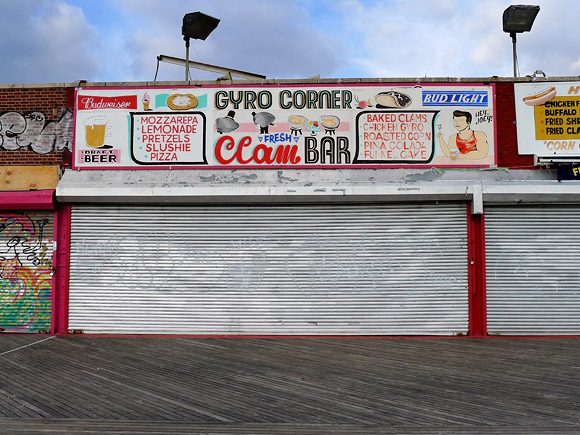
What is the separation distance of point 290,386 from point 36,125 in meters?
8.25

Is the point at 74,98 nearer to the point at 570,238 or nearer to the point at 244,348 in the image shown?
the point at 244,348

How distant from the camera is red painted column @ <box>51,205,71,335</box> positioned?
11.3 meters

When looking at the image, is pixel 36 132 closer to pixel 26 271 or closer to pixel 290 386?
pixel 26 271

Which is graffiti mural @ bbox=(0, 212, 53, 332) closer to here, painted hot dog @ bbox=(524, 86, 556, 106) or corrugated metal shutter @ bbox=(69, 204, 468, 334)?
corrugated metal shutter @ bbox=(69, 204, 468, 334)

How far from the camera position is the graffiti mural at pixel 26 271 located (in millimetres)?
11344

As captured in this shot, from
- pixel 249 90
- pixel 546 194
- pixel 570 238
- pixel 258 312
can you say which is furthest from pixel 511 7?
pixel 258 312

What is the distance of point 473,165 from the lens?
11.2 meters

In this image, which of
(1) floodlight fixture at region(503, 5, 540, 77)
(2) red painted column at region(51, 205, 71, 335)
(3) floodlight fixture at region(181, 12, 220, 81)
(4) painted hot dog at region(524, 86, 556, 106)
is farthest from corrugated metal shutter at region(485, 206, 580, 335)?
(2) red painted column at region(51, 205, 71, 335)

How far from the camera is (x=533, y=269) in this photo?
1098 cm

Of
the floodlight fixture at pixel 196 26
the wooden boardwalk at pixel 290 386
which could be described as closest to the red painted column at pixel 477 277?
the wooden boardwalk at pixel 290 386

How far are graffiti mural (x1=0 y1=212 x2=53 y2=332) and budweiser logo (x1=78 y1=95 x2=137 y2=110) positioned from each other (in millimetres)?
2456

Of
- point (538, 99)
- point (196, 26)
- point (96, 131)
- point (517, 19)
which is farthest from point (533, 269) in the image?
point (96, 131)

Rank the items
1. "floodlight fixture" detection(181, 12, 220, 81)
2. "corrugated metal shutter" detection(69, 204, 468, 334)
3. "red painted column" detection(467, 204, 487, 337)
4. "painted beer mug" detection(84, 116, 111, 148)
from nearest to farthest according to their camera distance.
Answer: "red painted column" detection(467, 204, 487, 337), "corrugated metal shutter" detection(69, 204, 468, 334), "painted beer mug" detection(84, 116, 111, 148), "floodlight fixture" detection(181, 12, 220, 81)

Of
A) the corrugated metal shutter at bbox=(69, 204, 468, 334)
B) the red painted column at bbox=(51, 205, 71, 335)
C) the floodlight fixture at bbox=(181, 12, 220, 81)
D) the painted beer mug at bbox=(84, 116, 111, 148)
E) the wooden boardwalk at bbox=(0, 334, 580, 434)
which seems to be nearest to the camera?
the wooden boardwalk at bbox=(0, 334, 580, 434)
